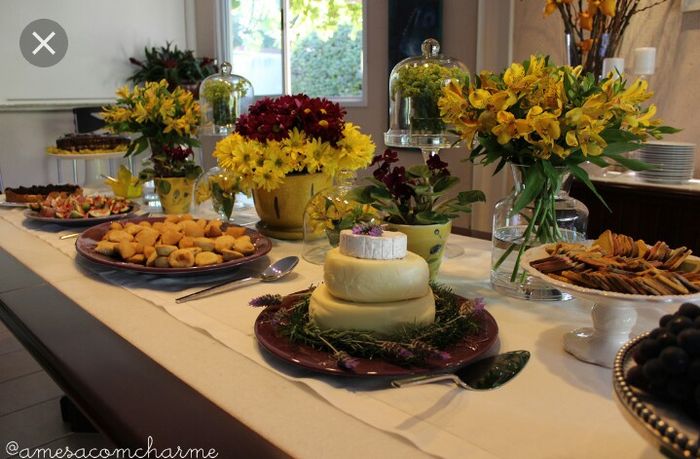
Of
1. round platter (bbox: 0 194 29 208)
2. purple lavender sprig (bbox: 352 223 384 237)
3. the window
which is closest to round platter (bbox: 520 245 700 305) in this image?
purple lavender sprig (bbox: 352 223 384 237)

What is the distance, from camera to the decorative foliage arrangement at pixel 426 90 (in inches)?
55.2

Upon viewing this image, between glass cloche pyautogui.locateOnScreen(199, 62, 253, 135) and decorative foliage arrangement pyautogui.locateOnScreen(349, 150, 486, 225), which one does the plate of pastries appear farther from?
glass cloche pyautogui.locateOnScreen(199, 62, 253, 135)

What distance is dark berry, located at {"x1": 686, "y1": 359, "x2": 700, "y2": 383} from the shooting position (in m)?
0.39

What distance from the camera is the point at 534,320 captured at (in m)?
0.94

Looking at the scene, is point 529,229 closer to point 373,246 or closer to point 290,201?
point 373,246

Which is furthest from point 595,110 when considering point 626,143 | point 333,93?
point 333,93

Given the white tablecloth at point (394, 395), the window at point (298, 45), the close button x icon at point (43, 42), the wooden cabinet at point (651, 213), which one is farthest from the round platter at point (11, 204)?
the close button x icon at point (43, 42)

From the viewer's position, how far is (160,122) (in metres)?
1.85

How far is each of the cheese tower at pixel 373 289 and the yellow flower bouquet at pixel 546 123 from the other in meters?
0.26

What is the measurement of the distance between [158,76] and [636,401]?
17.0 feet

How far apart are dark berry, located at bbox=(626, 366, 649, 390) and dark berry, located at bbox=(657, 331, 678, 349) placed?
0.02 meters

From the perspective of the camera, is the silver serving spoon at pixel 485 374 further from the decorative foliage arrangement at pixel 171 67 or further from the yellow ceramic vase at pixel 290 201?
the decorative foliage arrangement at pixel 171 67

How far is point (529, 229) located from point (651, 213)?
1.69 meters

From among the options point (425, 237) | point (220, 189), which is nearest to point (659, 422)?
point (425, 237)
